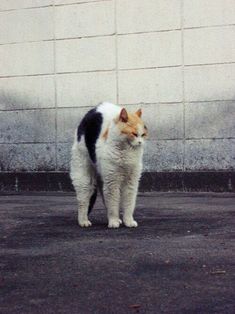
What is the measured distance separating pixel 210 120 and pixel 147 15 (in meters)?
1.42

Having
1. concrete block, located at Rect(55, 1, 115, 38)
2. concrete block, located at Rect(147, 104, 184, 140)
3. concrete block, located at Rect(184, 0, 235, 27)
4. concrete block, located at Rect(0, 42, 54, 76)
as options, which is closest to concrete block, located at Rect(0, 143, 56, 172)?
concrete block, located at Rect(0, 42, 54, 76)

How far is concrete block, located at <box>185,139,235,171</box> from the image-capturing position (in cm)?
810

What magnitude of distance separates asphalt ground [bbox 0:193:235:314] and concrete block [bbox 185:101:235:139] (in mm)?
1487

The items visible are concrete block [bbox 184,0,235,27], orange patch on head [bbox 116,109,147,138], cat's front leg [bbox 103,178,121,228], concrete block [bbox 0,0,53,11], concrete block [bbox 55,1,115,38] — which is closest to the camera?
orange patch on head [bbox 116,109,147,138]

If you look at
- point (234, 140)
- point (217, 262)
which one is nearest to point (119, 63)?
point (234, 140)

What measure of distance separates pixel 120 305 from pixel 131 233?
208cm

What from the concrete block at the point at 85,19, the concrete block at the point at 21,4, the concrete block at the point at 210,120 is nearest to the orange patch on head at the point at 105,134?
the concrete block at the point at 210,120

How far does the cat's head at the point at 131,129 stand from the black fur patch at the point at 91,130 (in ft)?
1.14

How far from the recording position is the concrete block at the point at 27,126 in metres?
8.96

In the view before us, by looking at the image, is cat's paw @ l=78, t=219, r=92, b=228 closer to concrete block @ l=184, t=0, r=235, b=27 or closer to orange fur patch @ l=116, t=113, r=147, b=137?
orange fur patch @ l=116, t=113, r=147, b=137

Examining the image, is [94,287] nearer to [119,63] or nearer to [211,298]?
[211,298]

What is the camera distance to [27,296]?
3480 mm

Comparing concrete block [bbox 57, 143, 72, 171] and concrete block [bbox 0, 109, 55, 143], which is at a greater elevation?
concrete block [bbox 0, 109, 55, 143]

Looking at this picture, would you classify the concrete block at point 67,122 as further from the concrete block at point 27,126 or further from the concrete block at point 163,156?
the concrete block at point 163,156
